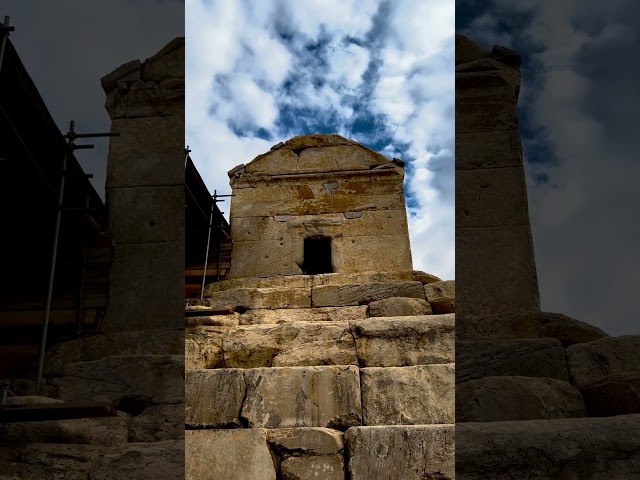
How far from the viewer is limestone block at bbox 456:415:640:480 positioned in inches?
87.1

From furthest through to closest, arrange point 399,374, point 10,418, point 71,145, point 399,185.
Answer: point 399,185, point 399,374, point 71,145, point 10,418

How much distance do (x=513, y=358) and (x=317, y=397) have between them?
4.12ft

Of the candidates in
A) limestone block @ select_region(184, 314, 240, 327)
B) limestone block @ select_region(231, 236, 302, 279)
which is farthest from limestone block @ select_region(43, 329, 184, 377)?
limestone block @ select_region(231, 236, 302, 279)

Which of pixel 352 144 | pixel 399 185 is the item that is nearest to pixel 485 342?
pixel 399 185

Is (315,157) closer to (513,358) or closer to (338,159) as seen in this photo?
(338,159)

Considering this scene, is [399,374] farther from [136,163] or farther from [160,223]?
[136,163]

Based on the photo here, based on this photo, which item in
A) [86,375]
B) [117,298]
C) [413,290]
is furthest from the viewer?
[413,290]

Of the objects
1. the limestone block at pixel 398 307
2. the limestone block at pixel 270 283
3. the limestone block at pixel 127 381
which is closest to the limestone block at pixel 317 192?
the limestone block at pixel 270 283

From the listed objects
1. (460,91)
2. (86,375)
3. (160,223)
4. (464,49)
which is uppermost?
(460,91)

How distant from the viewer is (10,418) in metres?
2.49

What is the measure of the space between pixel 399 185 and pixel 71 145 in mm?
7028

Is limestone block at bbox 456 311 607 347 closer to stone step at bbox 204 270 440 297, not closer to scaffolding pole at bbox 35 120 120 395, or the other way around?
scaffolding pole at bbox 35 120 120 395

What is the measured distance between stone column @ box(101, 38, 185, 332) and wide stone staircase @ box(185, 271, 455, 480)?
2.69 ft

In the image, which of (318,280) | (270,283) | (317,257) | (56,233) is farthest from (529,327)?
(317,257)
